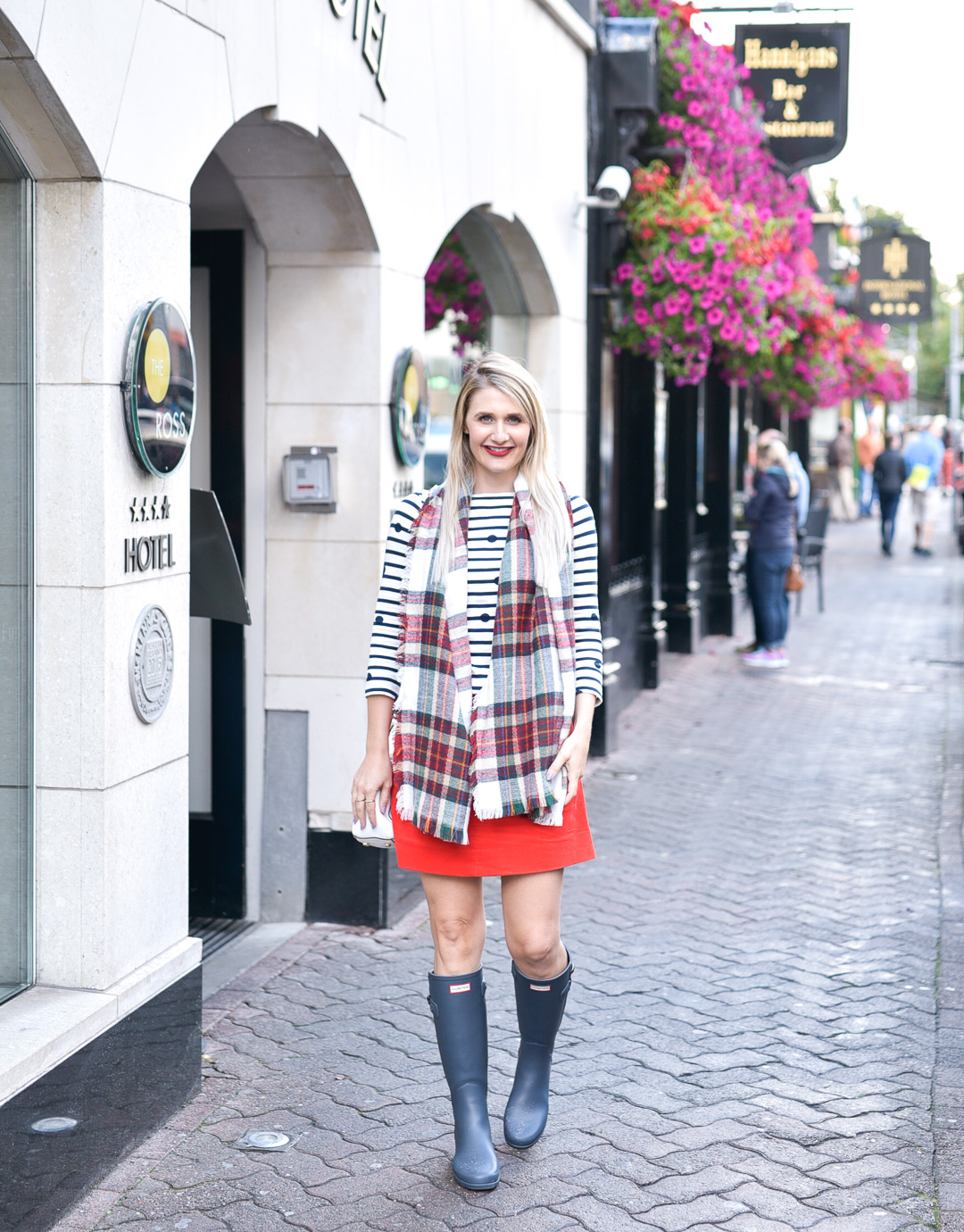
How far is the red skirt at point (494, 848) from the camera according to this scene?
142 inches

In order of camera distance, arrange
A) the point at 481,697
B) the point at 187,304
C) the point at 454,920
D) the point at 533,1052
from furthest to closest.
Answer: the point at 187,304
the point at 533,1052
the point at 454,920
the point at 481,697

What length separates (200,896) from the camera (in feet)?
19.4

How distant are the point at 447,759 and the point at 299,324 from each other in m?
2.62

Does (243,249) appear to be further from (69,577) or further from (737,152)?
(737,152)

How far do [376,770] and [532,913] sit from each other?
0.51 m

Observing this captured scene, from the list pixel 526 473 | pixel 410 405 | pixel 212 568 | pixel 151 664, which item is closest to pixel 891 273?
pixel 410 405

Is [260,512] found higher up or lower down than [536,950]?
higher up

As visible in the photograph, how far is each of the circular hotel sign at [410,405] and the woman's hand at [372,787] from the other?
7.72ft

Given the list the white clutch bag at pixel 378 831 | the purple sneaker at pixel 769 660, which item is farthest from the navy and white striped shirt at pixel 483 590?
the purple sneaker at pixel 769 660

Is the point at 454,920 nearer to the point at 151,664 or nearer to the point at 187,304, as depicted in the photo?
the point at 151,664

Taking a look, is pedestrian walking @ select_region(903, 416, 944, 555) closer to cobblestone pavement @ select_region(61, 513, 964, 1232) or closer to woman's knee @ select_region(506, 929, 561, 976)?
cobblestone pavement @ select_region(61, 513, 964, 1232)

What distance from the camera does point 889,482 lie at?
2255 centimetres

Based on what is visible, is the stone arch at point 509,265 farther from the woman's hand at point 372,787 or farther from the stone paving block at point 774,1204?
the stone paving block at point 774,1204

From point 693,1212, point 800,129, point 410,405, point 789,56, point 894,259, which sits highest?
point 894,259
